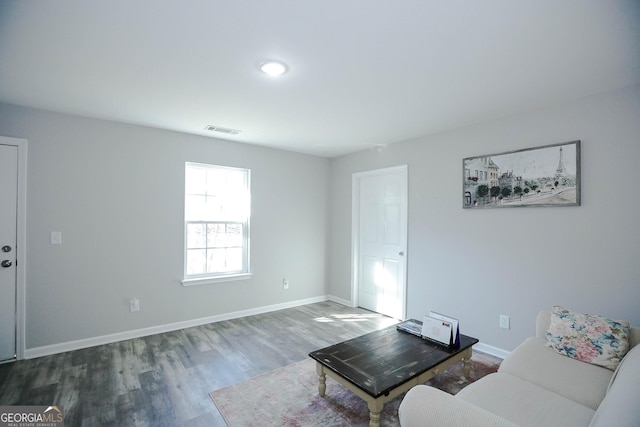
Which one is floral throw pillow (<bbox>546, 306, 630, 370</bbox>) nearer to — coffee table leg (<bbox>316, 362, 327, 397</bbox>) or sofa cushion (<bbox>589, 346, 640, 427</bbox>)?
sofa cushion (<bbox>589, 346, 640, 427</bbox>)

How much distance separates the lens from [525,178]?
291 centimetres

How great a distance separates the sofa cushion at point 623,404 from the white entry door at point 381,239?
258 cm

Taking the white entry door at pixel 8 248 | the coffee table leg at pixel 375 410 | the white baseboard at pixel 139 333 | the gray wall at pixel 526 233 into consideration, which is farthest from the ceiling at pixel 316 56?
the white baseboard at pixel 139 333

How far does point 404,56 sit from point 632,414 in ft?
6.60

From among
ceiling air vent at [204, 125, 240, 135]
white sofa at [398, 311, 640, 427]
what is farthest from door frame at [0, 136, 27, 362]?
white sofa at [398, 311, 640, 427]

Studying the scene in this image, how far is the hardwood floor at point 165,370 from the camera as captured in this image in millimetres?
2143

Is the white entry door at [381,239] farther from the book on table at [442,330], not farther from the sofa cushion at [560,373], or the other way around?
the sofa cushion at [560,373]

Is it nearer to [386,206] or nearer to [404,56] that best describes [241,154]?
[386,206]

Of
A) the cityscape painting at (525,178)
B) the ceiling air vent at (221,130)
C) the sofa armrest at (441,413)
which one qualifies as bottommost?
the sofa armrest at (441,413)

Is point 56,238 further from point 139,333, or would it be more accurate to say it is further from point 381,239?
point 381,239

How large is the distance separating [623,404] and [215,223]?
3943mm

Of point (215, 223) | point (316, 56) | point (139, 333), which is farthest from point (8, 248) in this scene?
point (316, 56)

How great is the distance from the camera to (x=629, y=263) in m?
2.38

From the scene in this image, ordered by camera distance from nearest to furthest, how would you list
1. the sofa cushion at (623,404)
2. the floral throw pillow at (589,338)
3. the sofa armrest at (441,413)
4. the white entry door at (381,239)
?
1. the sofa cushion at (623,404)
2. the sofa armrest at (441,413)
3. the floral throw pillow at (589,338)
4. the white entry door at (381,239)
